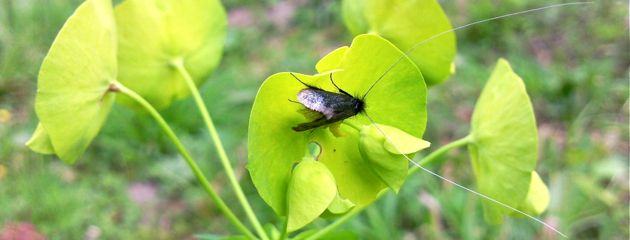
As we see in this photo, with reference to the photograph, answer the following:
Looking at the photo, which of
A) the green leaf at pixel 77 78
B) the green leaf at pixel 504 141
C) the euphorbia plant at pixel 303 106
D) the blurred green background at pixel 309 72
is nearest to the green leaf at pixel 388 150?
the euphorbia plant at pixel 303 106

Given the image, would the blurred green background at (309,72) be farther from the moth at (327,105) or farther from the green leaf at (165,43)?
the moth at (327,105)

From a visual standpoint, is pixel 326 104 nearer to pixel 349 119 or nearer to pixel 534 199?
pixel 349 119

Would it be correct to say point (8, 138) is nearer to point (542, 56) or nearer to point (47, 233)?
point (47, 233)

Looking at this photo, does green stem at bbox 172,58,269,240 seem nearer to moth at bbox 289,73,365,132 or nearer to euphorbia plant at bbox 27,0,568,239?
euphorbia plant at bbox 27,0,568,239

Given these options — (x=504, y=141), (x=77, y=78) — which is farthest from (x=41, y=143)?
(x=504, y=141)

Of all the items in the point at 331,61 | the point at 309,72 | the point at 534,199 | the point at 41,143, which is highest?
the point at 331,61

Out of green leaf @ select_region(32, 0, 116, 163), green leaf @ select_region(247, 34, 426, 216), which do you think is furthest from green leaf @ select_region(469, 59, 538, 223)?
green leaf @ select_region(32, 0, 116, 163)
